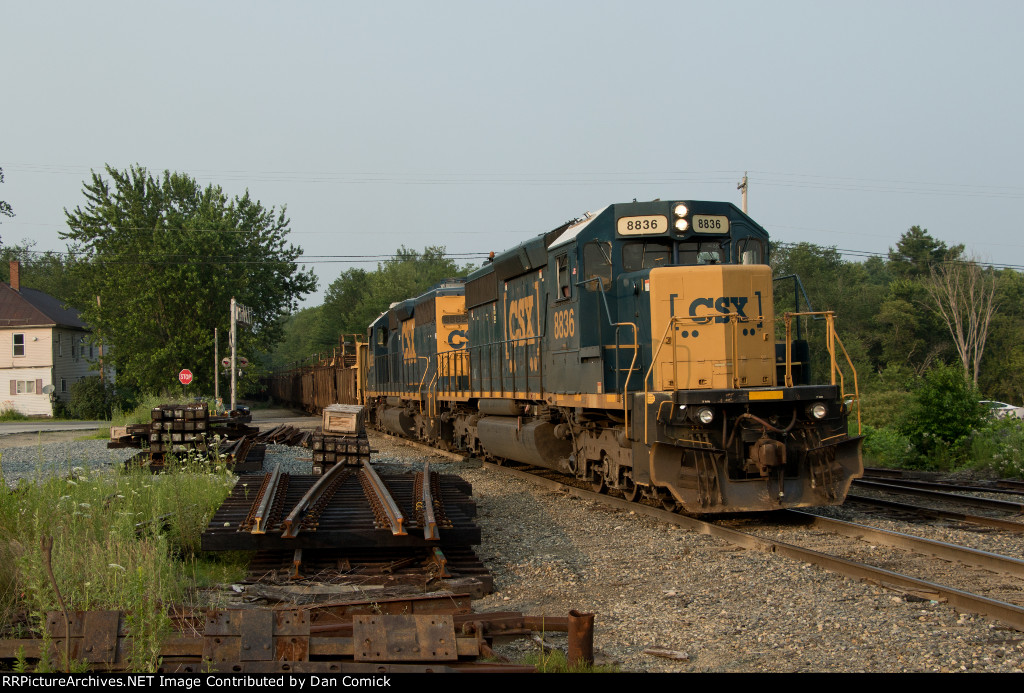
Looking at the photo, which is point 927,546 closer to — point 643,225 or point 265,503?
point 643,225

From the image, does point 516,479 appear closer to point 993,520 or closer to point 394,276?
point 993,520

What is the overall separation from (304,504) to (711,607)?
12.2ft

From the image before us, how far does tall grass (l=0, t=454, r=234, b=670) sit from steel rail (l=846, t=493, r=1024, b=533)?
7464 millimetres

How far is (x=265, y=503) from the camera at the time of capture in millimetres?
7410

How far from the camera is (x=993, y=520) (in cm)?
855

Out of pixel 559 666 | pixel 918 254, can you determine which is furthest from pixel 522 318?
pixel 918 254

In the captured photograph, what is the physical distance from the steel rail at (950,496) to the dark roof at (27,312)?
41.3 metres

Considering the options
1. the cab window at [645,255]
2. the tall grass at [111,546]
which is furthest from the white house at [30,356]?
the cab window at [645,255]

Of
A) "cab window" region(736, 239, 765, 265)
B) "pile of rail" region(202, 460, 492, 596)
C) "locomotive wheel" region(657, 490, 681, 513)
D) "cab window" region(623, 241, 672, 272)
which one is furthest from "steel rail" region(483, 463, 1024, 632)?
"cab window" region(736, 239, 765, 265)

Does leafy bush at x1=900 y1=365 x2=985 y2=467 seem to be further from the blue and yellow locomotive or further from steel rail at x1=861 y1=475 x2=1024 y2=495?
the blue and yellow locomotive

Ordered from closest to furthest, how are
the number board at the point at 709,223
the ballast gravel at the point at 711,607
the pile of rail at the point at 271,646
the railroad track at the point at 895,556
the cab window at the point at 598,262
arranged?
1. the pile of rail at the point at 271,646
2. the ballast gravel at the point at 711,607
3. the railroad track at the point at 895,556
4. the number board at the point at 709,223
5. the cab window at the point at 598,262

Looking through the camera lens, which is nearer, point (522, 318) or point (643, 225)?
point (643, 225)

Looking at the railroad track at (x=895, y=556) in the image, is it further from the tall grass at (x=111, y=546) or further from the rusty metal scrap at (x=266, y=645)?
the tall grass at (x=111, y=546)

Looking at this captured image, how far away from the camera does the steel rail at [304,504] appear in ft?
22.2
